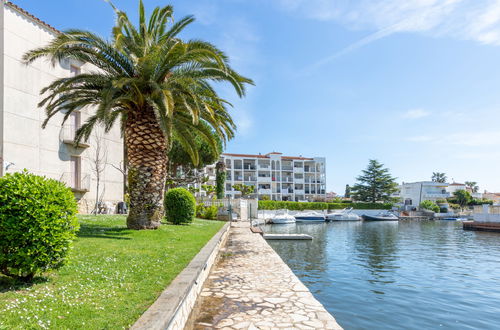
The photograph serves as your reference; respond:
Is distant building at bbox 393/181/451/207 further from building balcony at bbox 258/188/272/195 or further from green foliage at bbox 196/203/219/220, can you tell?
green foliage at bbox 196/203/219/220

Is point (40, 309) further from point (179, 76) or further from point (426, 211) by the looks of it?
point (426, 211)

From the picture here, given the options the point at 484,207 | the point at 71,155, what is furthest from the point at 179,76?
the point at 484,207

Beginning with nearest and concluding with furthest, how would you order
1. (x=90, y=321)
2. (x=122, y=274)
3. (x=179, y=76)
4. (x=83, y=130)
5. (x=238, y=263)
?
1. (x=90, y=321)
2. (x=122, y=274)
3. (x=238, y=263)
4. (x=179, y=76)
5. (x=83, y=130)

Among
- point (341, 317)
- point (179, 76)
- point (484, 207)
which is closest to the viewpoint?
point (341, 317)

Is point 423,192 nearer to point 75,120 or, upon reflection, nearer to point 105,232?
point 75,120

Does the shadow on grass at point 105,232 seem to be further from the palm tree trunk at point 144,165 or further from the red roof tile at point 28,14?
the red roof tile at point 28,14

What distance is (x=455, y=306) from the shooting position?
875cm

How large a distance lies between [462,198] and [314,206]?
1838 inches

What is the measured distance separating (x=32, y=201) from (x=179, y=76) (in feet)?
28.7

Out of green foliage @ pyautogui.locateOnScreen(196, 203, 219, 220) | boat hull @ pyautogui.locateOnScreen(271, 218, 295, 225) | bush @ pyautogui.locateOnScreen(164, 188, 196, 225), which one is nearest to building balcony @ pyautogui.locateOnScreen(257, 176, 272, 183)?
boat hull @ pyautogui.locateOnScreen(271, 218, 295, 225)

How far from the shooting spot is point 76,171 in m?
22.7

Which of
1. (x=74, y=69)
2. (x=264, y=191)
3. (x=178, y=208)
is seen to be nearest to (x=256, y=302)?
(x=178, y=208)

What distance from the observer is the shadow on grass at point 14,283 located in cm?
495

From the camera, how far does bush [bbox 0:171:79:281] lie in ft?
15.8
